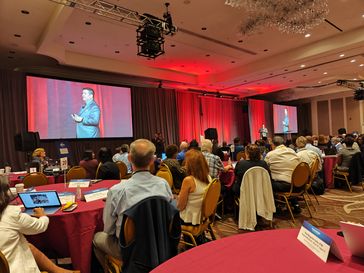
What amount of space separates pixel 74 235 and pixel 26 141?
5510 mm

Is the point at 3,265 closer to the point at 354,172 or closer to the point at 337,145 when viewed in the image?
the point at 354,172

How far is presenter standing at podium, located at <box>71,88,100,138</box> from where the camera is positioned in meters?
8.53

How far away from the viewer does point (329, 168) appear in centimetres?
639

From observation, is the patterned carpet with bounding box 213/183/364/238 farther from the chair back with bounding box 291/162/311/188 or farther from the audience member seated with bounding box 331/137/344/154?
the audience member seated with bounding box 331/137/344/154

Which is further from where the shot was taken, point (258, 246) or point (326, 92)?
point (326, 92)

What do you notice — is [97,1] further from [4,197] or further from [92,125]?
[92,125]

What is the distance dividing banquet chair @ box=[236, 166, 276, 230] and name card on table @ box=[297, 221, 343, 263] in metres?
2.29

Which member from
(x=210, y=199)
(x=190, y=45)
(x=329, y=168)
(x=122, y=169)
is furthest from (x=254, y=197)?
(x=190, y=45)

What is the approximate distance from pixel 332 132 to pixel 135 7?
15770 millimetres

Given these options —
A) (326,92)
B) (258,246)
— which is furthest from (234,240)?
(326,92)

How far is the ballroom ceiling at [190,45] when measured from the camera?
5535mm

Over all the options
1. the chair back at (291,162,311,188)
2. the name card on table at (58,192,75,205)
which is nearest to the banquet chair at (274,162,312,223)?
the chair back at (291,162,311,188)

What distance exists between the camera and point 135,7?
5527 millimetres

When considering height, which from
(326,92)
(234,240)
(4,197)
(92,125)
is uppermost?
(326,92)
